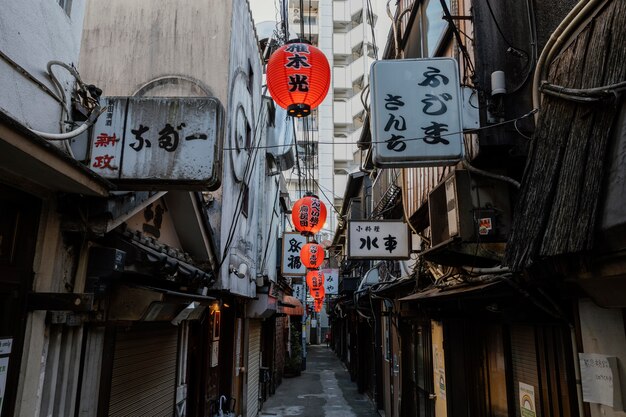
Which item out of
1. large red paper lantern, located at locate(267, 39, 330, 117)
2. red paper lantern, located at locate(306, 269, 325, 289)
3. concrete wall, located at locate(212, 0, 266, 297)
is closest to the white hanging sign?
red paper lantern, located at locate(306, 269, 325, 289)

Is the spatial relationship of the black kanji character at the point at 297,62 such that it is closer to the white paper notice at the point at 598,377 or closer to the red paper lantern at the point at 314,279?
the white paper notice at the point at 598,377

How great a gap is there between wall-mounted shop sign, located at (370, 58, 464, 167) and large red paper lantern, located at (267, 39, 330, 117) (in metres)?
1.62

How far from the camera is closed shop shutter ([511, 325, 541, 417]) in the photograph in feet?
21.8

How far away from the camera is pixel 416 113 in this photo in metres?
6.73

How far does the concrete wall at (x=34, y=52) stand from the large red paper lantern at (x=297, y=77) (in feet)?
11.5

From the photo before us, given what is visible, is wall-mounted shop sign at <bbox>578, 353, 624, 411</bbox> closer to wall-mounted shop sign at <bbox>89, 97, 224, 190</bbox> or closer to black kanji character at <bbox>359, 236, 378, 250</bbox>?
wall-mounted shop sign at <bbox>89, 97, 224, 190</bbox>

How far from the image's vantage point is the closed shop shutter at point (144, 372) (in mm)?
7004

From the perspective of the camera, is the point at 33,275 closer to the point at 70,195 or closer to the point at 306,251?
the point at 70,195

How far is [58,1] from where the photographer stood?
18.8 feet

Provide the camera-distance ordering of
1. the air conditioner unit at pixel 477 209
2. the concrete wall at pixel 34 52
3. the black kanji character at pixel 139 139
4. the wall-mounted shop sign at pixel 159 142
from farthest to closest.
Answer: the air conditioner unit at pixel 477 209 → the black kanji character at pixel 139 139 → the wall-mounted shop sign at pixel 159 142 → the concrete wall at pixel 34 52

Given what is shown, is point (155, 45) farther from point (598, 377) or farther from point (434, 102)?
point (598, 377)

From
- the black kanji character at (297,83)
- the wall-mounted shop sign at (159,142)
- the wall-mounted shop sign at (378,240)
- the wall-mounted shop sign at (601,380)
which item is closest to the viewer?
the wall-mounted shop sign at (601,380)

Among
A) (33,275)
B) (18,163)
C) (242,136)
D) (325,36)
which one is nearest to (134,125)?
→ (18,163)

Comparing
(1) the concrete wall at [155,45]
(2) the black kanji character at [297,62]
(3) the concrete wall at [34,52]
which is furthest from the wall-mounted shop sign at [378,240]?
(3) the concrete wall at [34,52]
